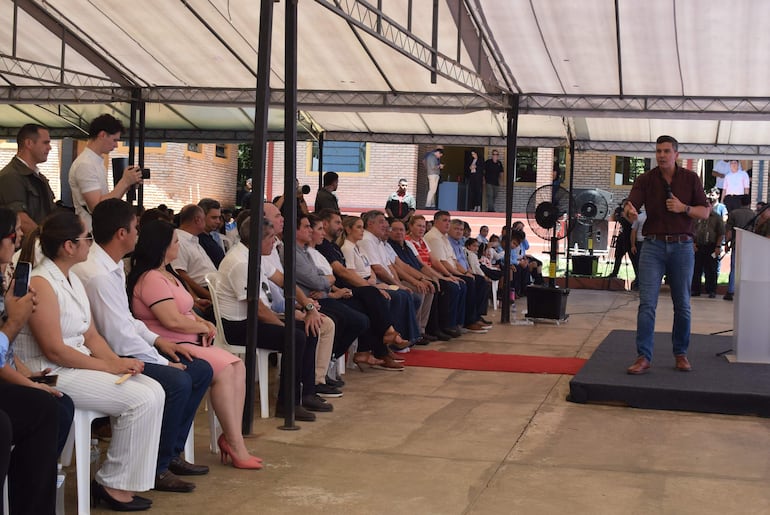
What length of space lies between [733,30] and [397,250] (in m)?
3.93

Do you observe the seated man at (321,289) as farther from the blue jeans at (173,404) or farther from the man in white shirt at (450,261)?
the man in white shirt at (450,261)

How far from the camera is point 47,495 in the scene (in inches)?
134

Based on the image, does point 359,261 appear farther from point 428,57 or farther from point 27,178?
point 428,57

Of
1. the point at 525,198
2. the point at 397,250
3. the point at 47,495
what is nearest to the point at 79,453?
the point at 47,495

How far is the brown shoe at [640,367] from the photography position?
6.98 m

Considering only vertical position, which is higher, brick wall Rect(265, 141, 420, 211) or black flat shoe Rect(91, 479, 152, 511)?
brick wall Rect(265, 141, 420, 211)

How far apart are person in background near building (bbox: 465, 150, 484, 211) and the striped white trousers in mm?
21378

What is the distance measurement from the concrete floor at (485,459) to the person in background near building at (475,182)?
17770mm

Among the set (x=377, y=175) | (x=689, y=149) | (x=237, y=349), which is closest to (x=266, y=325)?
(x=237, y=349)

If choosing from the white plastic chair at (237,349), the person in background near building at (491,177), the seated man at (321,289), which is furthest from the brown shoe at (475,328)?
the person in background near building at (491,177)

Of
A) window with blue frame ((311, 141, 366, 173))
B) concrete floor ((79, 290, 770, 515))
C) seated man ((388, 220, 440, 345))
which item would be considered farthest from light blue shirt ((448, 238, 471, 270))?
window with blue frame ((311, 141, 366, 173))

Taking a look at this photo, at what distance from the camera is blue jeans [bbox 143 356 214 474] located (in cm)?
420

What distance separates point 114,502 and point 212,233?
485 centimetres

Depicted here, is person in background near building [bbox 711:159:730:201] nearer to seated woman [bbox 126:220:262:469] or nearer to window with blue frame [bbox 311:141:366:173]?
window with blue frame [bbox 311:141:366:173]
